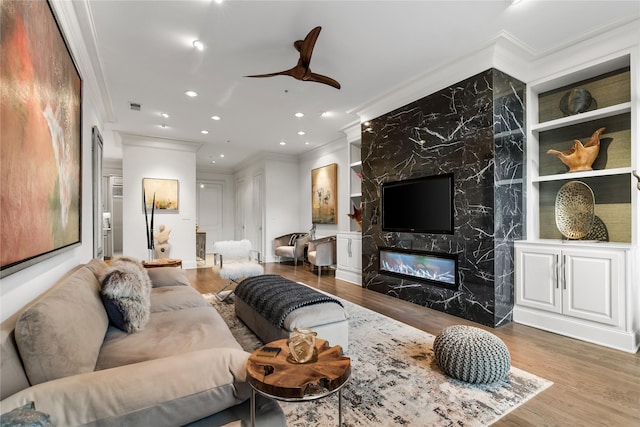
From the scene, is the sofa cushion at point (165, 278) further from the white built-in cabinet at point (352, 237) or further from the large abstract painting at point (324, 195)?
the large abstract painting at point (324, 195)

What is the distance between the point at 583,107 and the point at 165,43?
4245 millimetres

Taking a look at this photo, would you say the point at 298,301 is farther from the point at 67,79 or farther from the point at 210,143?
the point at 210,143

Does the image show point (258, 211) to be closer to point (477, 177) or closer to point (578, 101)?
point (477, 177)

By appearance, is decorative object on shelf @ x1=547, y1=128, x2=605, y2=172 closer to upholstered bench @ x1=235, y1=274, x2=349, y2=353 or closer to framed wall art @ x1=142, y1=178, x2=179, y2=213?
upholstered bench @ x1=235, y1=274, x2=349, y2=353

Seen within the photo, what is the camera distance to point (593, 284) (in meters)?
2.80

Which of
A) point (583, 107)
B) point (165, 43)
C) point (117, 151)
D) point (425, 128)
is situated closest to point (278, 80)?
point (165, 43)

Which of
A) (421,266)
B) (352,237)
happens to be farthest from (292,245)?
(421,266)

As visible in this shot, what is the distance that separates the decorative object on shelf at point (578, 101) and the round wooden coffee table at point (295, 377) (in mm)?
3534

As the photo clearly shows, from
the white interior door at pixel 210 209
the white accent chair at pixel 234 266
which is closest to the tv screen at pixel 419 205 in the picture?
the white accent chair at pixel 234 266

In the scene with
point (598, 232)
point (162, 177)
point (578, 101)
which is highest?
point (578, 101)

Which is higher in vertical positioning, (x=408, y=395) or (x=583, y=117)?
(x=583, y=117)

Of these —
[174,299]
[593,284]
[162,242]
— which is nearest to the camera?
[174,299]

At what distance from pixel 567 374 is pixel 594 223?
1.69 metres

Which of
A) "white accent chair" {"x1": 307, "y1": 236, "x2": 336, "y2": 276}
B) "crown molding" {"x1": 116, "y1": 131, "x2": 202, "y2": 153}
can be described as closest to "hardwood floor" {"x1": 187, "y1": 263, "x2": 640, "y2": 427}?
"white accent chair" {"x1": 307, "y1": 236, "x2": 336, "y2": 276}
